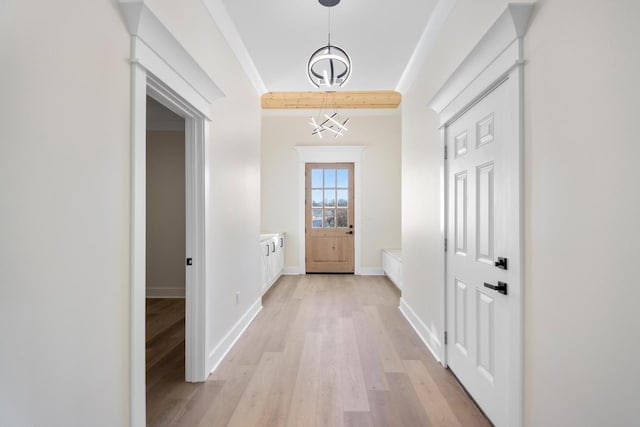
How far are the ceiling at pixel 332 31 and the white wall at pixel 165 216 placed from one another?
209 cm

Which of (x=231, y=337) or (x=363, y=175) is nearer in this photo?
(x=231, y=337)

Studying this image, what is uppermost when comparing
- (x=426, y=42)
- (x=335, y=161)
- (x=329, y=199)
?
(x=426, y=42)

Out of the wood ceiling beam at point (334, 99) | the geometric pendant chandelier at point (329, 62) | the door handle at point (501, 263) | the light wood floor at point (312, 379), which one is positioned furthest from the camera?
the wood ceiling beam at point (334, 99)

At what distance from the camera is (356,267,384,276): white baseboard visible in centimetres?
686

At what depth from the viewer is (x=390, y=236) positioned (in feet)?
22.6

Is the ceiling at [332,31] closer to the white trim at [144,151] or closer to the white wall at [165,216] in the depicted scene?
the white trim at [144,151]

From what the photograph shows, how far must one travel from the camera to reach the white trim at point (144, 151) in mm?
1646

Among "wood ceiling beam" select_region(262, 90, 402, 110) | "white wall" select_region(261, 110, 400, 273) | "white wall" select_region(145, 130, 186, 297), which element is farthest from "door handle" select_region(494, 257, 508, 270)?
"white wall" select_region(261, 110, 400, 273)

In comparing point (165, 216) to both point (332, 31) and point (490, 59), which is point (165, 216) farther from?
point (490, 59)

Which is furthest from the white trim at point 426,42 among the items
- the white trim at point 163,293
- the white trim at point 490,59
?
the white trim at point 163,293

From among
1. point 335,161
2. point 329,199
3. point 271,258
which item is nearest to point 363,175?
point 335,161

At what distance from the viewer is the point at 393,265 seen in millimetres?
5805

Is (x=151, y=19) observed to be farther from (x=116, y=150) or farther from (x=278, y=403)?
(x=278, y=403)

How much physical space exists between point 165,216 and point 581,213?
17.3 ft
